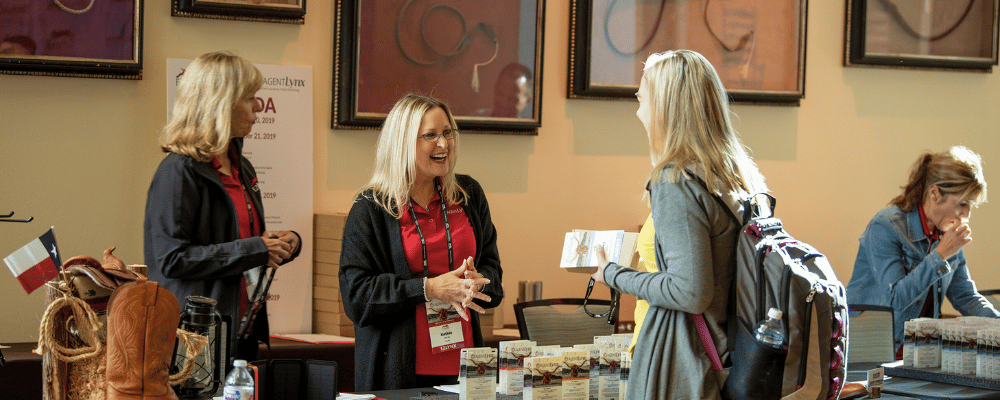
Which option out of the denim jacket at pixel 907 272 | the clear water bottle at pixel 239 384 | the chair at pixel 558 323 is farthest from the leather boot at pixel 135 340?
the denim jacket at pixel 907 272

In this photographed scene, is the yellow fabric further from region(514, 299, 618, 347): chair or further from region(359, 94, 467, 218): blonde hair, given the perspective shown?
region(514, 299, 618, 347): chair

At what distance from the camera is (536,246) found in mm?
4469

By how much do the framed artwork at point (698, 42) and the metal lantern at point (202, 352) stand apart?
8.50 feet

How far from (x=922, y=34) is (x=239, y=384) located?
4.34 meters

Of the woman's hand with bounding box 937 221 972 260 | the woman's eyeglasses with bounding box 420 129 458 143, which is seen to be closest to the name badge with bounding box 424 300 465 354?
the woman's eyeglasses with bounding box 420 129 458 143

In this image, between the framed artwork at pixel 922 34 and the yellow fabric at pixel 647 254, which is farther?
the framed artwork at pixel 922 34

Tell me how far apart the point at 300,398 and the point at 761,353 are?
3.64ft

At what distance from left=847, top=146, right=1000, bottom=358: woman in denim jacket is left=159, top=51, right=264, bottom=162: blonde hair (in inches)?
115

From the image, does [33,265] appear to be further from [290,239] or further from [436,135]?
[436,135]

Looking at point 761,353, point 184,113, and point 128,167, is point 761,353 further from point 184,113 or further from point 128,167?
point 128,167

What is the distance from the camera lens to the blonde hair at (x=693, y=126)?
2.21m

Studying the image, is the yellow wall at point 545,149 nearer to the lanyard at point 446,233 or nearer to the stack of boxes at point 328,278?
the stack of boxes at point 328,278

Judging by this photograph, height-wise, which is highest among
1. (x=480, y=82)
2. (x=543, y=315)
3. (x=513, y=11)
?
(x=513, y=11)

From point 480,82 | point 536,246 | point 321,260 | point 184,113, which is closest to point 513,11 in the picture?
point 480,82
